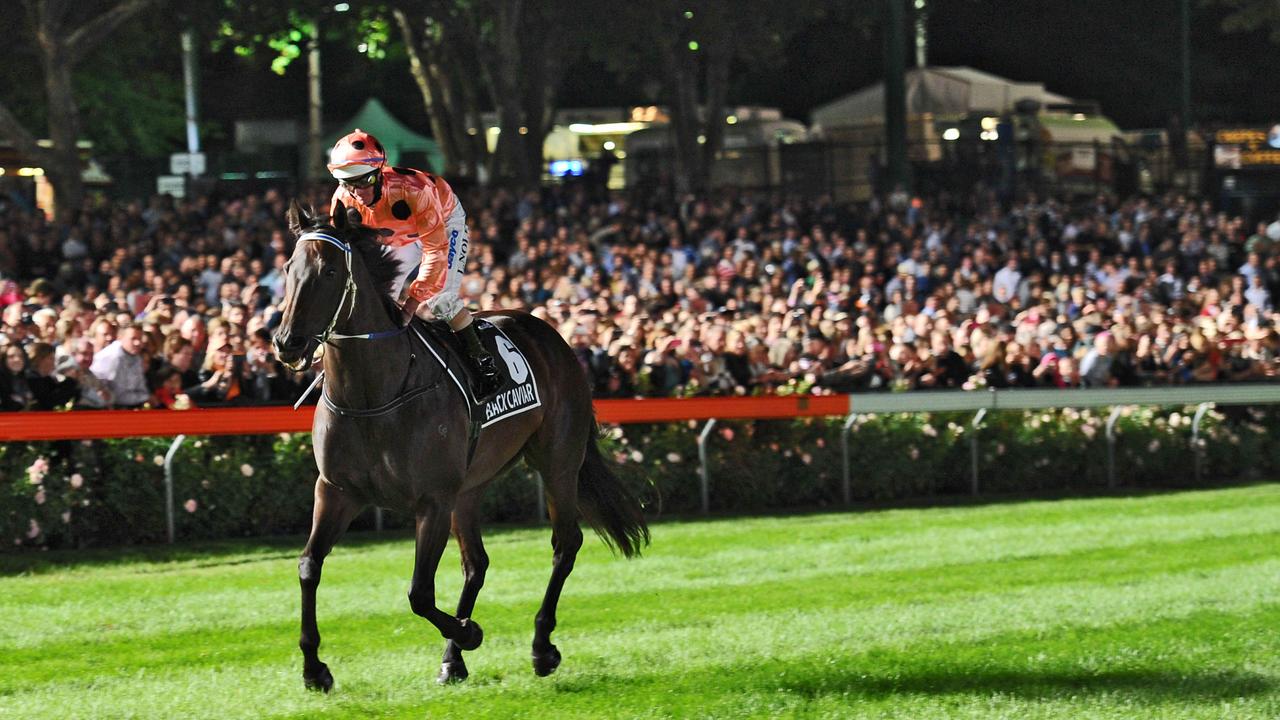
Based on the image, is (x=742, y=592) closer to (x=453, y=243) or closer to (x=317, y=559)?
(x=453, y=243)

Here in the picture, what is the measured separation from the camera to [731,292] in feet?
69.9

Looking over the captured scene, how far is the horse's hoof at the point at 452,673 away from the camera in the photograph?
7676 mm

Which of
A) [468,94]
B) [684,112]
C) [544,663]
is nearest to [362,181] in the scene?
[544,663]

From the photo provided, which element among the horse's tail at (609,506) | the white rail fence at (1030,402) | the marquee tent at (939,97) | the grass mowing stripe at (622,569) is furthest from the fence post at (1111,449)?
the marquee tent at (939,97)

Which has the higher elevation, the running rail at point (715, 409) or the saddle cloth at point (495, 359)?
the saddle cloth at point (495, 359)

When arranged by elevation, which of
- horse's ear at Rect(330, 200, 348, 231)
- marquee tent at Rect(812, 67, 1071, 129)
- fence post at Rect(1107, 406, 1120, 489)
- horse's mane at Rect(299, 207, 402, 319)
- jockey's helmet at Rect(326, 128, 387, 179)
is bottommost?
fence post at Rect(1107, 406, 1120, 489)

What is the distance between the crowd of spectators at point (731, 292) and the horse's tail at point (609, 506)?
3311 millimetres

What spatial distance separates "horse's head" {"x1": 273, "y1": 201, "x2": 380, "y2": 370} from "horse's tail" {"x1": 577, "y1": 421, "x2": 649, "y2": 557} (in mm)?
2142

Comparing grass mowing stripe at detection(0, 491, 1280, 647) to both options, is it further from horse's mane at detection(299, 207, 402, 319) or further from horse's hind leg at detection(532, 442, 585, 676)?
horse's mane at detection(299, 207, 402, 319)

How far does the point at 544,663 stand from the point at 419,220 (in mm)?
2104

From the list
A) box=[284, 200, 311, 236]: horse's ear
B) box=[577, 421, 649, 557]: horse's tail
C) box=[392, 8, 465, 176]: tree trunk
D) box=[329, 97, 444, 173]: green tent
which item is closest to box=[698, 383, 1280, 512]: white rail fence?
box=[577, 421, 649, 557]: horse's tail

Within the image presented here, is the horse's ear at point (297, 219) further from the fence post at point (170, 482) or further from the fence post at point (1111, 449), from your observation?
the fence post at point (1111, 449)

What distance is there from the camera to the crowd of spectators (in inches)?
554

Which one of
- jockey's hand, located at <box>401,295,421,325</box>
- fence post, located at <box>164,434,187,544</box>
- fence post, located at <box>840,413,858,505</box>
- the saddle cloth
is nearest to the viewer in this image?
jockey's hand, located at <box>401,295,421,325</box>
